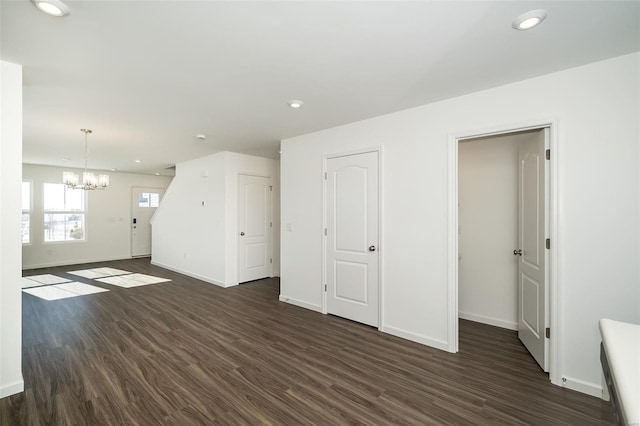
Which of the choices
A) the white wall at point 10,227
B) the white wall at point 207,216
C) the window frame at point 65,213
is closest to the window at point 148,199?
the window frame at point 65,213

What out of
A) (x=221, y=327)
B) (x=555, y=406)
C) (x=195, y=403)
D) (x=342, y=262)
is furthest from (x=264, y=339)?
(x=555, y=406)

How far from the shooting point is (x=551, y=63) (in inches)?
88.0

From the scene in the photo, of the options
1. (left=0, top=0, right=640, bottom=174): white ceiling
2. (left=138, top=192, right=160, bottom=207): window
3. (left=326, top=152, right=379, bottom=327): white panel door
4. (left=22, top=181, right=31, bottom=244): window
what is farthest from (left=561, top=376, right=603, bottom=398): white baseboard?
(left=22, top=181, right=31, bottom=244): window

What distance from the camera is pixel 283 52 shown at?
210 centimetres

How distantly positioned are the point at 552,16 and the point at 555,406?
2.60m

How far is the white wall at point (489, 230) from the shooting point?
3.54m

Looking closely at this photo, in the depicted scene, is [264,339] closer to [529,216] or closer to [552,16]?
[529,216]

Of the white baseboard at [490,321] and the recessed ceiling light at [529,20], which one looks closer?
the recessed ceiling light at [529,20]

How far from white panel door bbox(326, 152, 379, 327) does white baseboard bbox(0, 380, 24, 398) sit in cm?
301

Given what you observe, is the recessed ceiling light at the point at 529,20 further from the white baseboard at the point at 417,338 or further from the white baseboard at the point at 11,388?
the white baseboard at the point at 11,388

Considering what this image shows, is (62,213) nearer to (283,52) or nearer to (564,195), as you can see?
(283,52)

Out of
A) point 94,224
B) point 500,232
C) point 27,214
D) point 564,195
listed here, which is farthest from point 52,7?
point 94,224

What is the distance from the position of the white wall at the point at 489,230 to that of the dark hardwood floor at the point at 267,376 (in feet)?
1.11

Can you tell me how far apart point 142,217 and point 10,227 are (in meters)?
7.30
